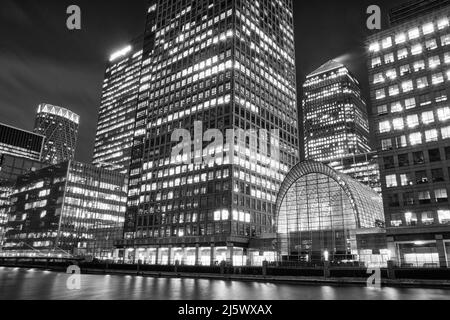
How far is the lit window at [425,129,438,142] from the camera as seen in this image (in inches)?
2881

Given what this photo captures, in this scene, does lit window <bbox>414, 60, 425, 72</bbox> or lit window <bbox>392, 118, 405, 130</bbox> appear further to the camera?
lit window <bbox>414, 60, 425, 72</bbox>

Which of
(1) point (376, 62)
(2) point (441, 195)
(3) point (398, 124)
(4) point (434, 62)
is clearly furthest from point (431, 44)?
(2) point (441, 195)

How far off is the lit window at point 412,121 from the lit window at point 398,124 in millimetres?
1175

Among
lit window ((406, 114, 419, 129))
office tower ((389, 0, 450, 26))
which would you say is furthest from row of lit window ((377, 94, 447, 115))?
office tower ((389, 0, 450, 26))

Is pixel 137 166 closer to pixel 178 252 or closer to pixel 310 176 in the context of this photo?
pixel 178 252

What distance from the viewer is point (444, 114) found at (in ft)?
241

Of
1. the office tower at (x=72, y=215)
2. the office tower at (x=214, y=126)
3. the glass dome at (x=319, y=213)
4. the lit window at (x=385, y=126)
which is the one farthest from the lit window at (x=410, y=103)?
the office tower at (x=72, y=215)

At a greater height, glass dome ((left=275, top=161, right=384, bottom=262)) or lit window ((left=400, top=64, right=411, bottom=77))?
lit window ((left=400, top=64, right=411, bottom=77))

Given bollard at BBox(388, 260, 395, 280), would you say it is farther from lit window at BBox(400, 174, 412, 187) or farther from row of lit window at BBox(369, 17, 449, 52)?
row of lit window at BBox(369, 17, 449, 52)

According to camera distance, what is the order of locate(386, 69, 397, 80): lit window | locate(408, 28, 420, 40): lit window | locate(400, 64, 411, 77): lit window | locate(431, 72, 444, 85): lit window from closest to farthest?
locate(431, 72, 444, 85): lit window < locate(400, 64, 411, 77): lit window < locate(408, 28, 420, 40): lit window < locate(386, 69, 397, 80): lit window

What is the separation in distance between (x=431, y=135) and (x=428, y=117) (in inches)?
164

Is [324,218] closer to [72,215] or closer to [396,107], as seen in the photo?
[396,107]

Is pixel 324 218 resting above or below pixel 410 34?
Answer: below
